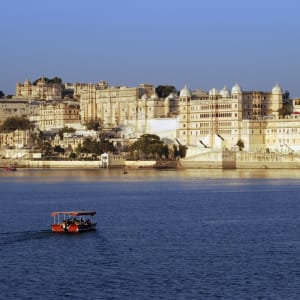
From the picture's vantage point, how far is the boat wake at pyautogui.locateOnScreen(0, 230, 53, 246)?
30.1m

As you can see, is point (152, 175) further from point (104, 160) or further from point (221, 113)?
point (104, 160)

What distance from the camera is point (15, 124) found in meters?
121

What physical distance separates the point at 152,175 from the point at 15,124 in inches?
1871

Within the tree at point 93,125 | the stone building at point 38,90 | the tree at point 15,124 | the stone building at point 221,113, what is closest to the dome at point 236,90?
the stone building at point 221,113

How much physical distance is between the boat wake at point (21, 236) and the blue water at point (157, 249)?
3cm

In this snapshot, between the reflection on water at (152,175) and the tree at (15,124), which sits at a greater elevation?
the tree at (15,124)

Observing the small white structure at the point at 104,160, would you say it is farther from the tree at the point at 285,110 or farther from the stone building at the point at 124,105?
the tree at the point at 285,110

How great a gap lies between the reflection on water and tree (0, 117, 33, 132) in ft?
99.9

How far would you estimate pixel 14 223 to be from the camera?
35.4 meters

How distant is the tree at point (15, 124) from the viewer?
395 ft

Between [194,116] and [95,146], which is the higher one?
[194,116]

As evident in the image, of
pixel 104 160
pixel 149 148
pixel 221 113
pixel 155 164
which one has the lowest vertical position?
pixel 155 164

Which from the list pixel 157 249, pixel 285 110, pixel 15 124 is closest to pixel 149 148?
pixel 285 110

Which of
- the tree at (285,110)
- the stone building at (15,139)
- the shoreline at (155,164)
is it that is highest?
the tree at (285,110)
